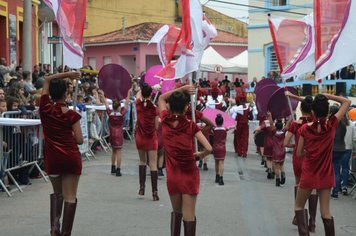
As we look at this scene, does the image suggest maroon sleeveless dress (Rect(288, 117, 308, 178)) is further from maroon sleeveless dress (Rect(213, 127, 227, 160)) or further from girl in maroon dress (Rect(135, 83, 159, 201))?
maroon sleeveless dress (Rect(213, 127, 227, 160))

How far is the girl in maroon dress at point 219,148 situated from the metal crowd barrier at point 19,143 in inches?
131

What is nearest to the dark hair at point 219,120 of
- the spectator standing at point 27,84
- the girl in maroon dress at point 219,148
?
the girl in maroon dress at point 219,148

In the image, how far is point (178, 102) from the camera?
24.5ft

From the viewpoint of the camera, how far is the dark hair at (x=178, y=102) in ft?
24.5

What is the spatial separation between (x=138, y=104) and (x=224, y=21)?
2233 inches

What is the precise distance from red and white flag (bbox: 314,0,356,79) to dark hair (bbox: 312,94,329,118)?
1.07m

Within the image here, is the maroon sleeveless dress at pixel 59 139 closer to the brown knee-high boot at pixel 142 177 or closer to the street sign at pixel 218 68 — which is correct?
the brown knee-high boot at pixel 142 177

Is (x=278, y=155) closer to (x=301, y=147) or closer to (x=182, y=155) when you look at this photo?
(x=301, y=147)

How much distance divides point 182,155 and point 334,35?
8.99 feet

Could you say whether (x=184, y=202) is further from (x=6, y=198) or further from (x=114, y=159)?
(x=114, y=159)

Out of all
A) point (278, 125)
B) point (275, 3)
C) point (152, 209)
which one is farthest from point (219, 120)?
point (275, 3)

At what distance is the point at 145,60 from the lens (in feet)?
171

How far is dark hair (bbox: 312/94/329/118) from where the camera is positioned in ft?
25.7

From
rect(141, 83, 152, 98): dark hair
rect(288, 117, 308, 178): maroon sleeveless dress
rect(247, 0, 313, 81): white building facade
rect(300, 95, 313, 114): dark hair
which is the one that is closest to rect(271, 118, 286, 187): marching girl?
rect(141, 83, 152, 98): dark hair
